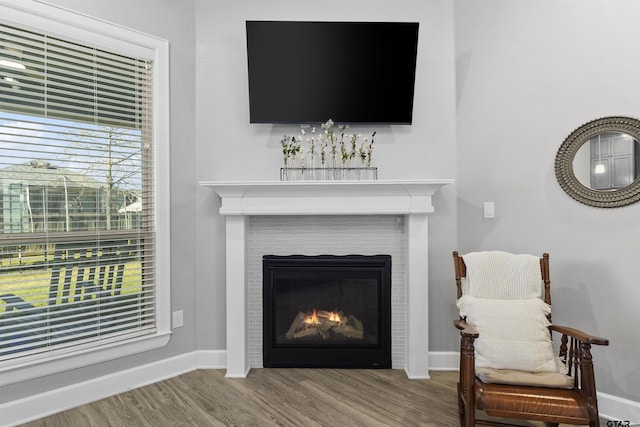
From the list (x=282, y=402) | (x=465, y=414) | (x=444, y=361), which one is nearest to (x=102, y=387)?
(x=282, y=402)

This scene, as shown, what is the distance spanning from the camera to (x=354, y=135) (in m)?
2.62

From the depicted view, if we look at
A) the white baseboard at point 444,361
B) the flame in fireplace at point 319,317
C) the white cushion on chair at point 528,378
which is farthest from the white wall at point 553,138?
the flame in fireplace at point 319,317

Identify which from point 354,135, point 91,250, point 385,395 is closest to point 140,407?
point 91,250

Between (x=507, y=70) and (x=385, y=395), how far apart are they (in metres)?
2.44

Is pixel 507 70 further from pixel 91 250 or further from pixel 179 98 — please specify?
pixel 91 250

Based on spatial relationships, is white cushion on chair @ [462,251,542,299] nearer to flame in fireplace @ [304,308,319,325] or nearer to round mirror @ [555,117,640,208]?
round mirror @ [555,117,640,208]

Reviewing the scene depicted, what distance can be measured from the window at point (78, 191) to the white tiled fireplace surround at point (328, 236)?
0.57 metres

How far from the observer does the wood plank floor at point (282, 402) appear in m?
2.00

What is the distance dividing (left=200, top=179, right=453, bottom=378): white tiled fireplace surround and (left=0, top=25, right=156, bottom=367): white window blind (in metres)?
0.64

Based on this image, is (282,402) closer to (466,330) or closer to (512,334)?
(466,330)

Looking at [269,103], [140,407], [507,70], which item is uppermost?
[507,70]

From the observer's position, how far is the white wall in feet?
6.48

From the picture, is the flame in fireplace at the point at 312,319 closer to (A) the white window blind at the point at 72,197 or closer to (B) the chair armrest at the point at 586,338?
(A) the white window blind at the point at 72,197

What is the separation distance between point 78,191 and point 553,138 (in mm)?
3147
